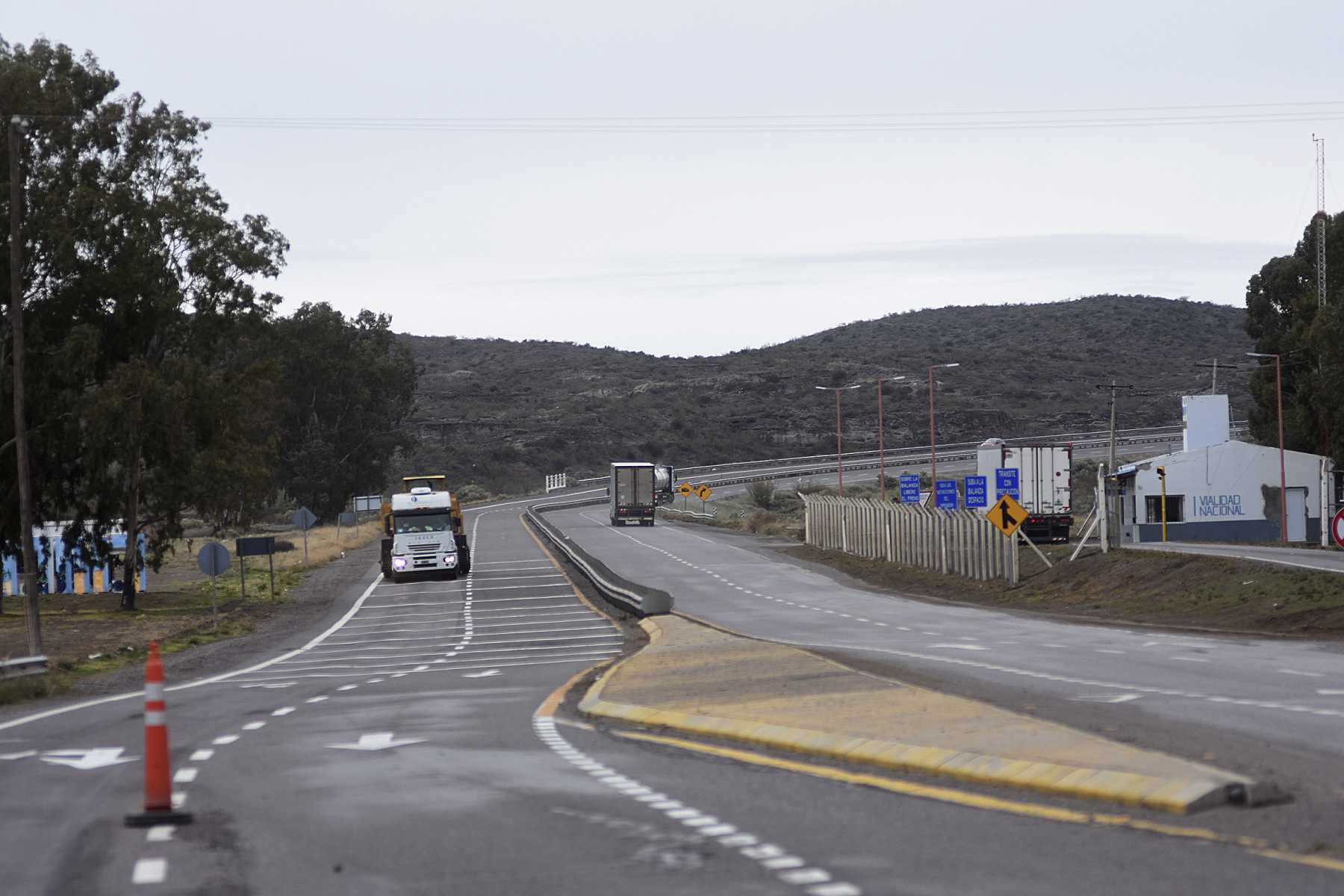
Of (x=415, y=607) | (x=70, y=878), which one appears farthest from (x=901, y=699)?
(x=415, y=607)

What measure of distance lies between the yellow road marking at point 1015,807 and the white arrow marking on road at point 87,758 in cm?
468

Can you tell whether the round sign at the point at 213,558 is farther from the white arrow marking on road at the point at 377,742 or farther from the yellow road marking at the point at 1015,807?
the yellow road marking at the point at 1015,807

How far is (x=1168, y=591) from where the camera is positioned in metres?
34.7

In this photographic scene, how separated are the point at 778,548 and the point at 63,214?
34.0 meters

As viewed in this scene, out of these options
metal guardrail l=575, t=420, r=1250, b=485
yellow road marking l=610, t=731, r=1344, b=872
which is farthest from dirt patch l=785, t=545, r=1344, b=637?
metal guardrail l=575, t=420, r=1250, b=485

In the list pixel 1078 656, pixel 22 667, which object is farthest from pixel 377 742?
pixel 22 667

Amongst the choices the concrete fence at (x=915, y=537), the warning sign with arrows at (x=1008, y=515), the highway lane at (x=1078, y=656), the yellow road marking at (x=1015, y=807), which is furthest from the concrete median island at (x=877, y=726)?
the concrete fence at (x=915, y=537)

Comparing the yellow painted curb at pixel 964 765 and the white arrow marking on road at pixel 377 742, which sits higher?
the yellow painted curb at pixel 964 765

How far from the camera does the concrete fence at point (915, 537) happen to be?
44844mm

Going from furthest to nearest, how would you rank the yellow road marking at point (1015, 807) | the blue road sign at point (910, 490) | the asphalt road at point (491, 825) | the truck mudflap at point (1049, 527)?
1. the blue road sign at point (910, 490)
2. the truck mudflap at point (1049, 527)
3. the yellow road marking at point (1015, 807)
4. the asphalt road at point (491, 825)

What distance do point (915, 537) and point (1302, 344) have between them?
27.1 metres

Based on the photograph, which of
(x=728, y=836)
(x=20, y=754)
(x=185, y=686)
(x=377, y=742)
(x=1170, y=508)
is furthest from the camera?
(x=1170, y=508)

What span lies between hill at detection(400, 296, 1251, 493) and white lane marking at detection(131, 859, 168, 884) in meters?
120

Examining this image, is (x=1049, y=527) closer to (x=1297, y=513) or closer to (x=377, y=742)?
(x=1297, y=513)
